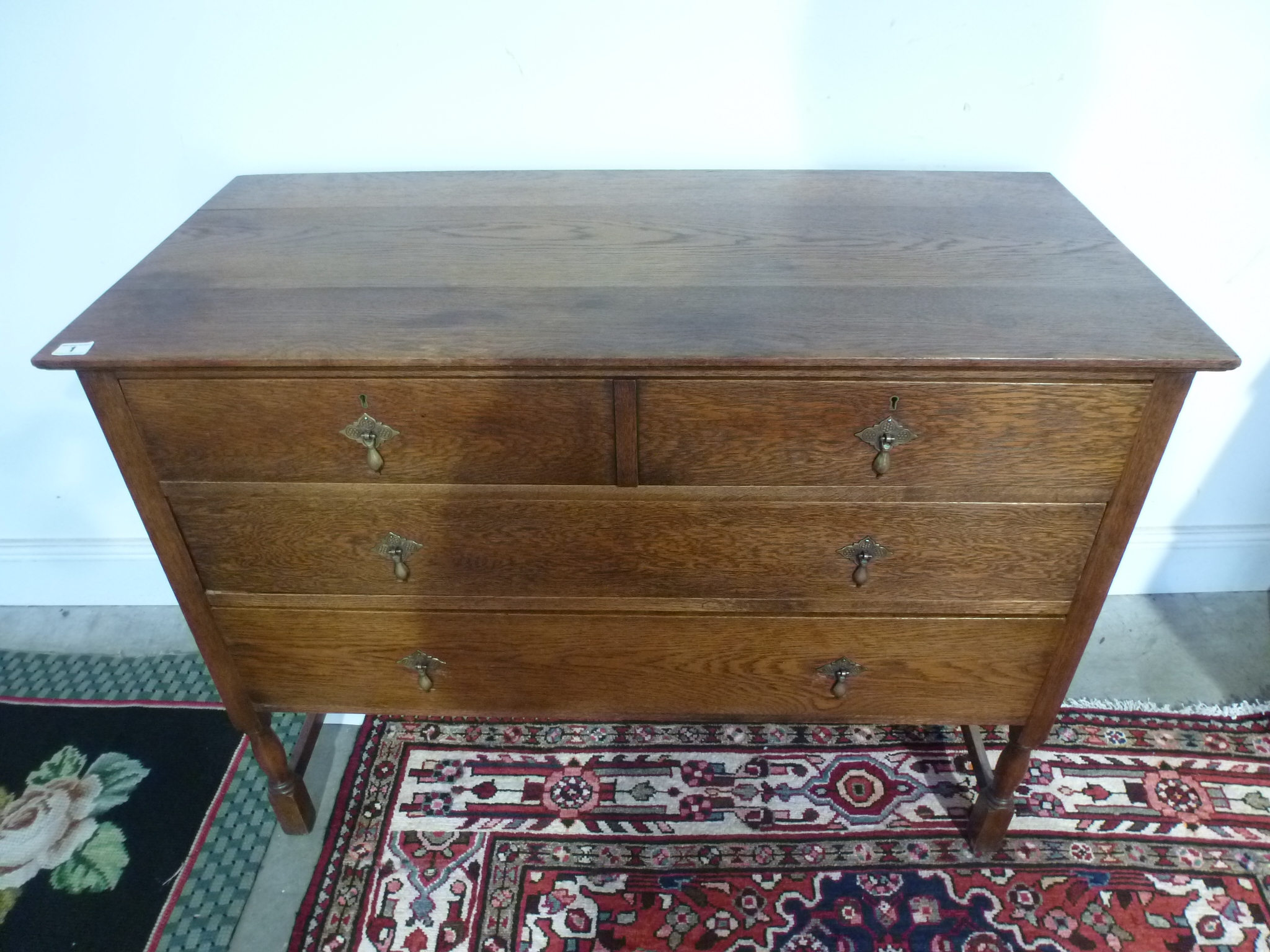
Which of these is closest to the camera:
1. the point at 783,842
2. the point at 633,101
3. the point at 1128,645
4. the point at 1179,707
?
the point at 633,101

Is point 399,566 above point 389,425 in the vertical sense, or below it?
below

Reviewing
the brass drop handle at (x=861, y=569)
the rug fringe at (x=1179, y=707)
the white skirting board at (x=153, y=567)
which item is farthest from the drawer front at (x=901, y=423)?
the white skirting board at (x=153, y=567)

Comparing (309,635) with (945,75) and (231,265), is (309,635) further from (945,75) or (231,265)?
(945,75)

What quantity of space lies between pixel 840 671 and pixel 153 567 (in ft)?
5.28

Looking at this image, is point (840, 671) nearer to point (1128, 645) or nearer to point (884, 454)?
point (884, 454)

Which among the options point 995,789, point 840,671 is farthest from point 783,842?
point 840,671

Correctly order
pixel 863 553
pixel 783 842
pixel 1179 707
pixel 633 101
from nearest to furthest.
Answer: pixel 863 553
pixel 633 101
pixel 783 842
pixel 1179 707

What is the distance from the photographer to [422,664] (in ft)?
4.17

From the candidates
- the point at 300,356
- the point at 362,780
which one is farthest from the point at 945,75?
the point at 362,780

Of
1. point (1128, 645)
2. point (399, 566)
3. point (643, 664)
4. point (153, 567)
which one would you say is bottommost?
point (1128, 645)

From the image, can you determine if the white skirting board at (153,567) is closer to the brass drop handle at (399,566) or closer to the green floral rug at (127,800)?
the green floral rug at (127,800)

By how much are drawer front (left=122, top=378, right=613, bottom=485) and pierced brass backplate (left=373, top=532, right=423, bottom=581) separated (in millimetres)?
95

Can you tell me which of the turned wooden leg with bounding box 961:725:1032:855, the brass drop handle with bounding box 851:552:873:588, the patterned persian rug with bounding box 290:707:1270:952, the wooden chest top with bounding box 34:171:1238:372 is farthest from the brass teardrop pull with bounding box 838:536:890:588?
the patterned persian rug with bounding box 290:707:1270:952

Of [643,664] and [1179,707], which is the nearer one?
[643,664]
